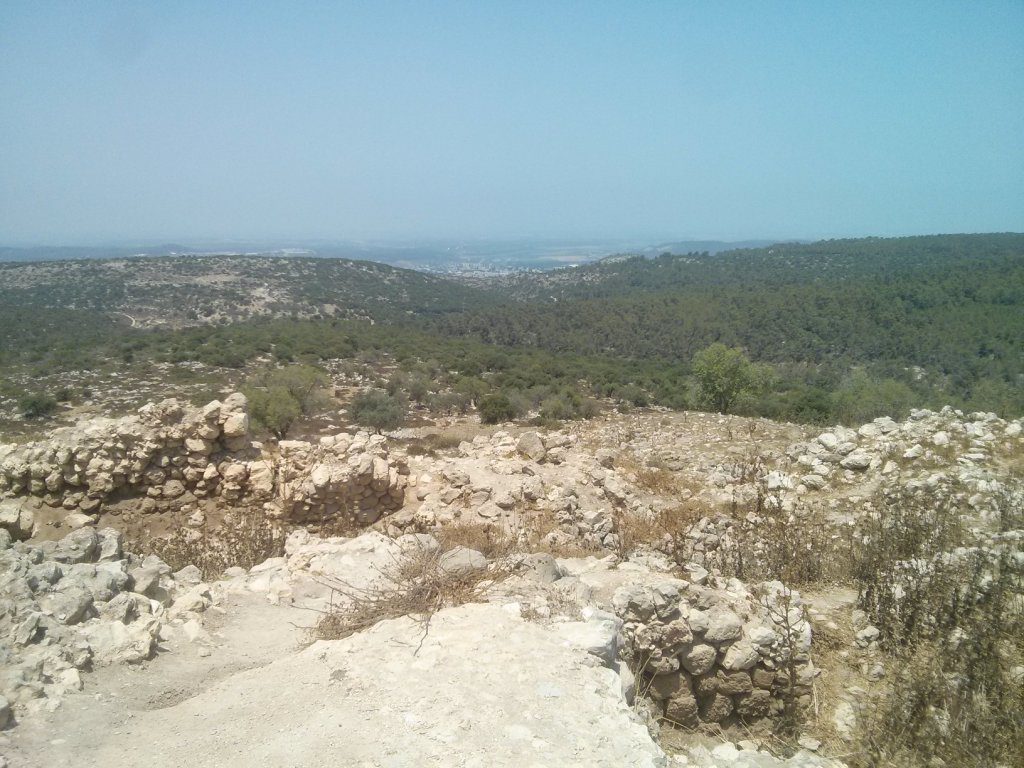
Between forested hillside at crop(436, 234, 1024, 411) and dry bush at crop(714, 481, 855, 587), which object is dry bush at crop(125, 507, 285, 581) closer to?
dry bush at crop(714, 481, 855, 587)

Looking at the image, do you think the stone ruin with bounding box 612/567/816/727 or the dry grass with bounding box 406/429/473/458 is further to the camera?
the dry grass with bounding box 406/429/473/458

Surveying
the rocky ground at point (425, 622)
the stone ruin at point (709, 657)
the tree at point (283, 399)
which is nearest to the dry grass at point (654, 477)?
the rocky ground at point (425, 622)

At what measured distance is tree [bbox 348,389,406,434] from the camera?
2059 cm

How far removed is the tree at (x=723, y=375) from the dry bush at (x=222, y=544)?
2100cm

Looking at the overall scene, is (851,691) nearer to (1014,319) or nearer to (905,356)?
(905,356)

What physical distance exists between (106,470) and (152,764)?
23.8ft

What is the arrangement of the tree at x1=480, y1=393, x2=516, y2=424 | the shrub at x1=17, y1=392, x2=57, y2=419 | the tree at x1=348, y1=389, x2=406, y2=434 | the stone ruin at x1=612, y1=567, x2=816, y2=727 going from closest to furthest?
the stone ruin at x1=612, y1=567, x2=816, y2=727, the tree at x1=348, y1=389, x2=406, y2=434, the tree at x1=480, y1=393, x2=516, y2=424, the shrub at x1=17, y1=392, x2=57, y2=419

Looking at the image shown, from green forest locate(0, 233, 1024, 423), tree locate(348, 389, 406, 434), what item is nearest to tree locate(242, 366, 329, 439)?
tree locate(348, 389, 406, 434)

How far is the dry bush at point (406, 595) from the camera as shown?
15.4 ft

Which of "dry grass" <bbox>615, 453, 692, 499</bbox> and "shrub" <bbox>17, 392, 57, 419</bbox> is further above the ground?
"dry grass" <bbox>615, 453, 692, 499</bbox>

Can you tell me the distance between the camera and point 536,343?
60312 mm

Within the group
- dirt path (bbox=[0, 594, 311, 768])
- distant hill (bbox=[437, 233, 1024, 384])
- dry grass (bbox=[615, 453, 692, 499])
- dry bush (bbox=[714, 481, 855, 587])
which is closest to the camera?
dirt path (bbox=[0, 594, 311, 768])

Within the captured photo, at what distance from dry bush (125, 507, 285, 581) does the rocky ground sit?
12 cm

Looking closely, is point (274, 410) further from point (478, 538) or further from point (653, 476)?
point (478, 538)
